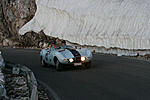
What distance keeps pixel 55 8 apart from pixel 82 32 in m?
6.90

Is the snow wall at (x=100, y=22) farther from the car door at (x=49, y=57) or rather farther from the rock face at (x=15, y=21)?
→ the car door at (x=49, y=57)

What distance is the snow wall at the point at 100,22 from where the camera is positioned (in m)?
21.9

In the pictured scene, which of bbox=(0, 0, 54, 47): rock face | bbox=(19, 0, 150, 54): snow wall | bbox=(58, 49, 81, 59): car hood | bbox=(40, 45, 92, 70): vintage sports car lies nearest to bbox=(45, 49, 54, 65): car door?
bbox=(40, 45, 92, 70): vintage sports car

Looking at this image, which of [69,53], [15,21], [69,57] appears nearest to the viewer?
[69,57]

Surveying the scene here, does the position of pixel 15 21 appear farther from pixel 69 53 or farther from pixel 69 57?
pixel 69 57

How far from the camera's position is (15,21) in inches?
1638

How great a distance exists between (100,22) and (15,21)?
2038 cm

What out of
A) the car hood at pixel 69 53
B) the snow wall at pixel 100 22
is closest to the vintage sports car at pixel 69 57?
the car hood at pixel 69 53

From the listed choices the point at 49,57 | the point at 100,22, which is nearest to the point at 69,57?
the point at 49,57

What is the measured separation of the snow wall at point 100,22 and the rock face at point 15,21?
9.64 ft

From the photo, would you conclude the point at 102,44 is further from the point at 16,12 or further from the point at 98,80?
the point at 16,12

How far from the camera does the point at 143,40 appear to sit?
20.7m

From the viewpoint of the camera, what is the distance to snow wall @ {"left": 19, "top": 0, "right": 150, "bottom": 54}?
21.9 m

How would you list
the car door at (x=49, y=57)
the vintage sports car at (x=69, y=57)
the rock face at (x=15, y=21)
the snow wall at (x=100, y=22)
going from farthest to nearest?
the rock face at (x=15, y=21) < the snow wall at (x=100, y=22) < the car door at (x=49, y=57) < the vintage sports car at (x=69, y=57)
